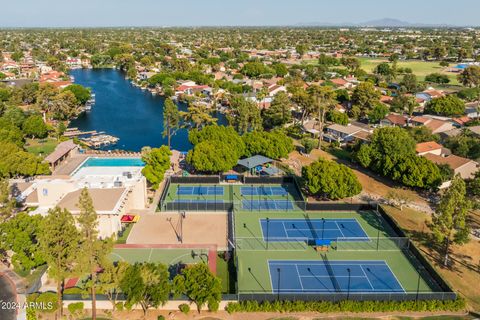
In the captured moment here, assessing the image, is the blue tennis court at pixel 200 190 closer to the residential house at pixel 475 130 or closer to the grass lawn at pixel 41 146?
the grass lawn at pixel 41 146

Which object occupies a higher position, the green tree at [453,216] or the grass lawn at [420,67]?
the grass lawn at [420,67]

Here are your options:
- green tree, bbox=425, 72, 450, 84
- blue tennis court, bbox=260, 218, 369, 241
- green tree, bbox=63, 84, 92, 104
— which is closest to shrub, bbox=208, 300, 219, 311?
blue tennis court, bbox=260, 218, 369, 241

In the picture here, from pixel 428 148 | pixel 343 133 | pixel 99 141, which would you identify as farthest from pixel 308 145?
pixel 99 141

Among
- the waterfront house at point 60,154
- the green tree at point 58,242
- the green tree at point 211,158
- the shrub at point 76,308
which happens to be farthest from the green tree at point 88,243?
the waterfront house at point 60,154

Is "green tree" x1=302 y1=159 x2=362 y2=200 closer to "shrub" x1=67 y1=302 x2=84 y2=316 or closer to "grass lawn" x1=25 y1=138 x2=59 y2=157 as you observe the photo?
"shrub" x1=67 y1=302 x2=84 y2=316

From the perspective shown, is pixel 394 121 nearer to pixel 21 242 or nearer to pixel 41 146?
pixel 41 146

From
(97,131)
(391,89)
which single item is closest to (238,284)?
(97,131)
